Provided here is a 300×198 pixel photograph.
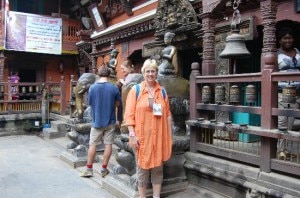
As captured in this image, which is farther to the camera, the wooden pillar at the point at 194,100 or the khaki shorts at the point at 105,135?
the khaki shorts at the point at 105,135

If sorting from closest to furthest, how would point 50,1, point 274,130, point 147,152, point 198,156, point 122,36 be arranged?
point 274,130
point 147,152
point 198,156
point 122,36
point 50,1

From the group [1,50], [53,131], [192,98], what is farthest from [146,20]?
[1,50]

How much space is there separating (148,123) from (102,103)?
1834 millimetres

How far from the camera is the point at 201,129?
16.5ft

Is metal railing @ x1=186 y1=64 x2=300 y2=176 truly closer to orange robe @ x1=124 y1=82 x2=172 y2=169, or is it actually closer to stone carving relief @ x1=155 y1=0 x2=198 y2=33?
orange robe @ x1=124 y1=82 x2=172 y2=169

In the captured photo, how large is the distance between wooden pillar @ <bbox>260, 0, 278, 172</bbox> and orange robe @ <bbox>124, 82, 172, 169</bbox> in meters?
1.13

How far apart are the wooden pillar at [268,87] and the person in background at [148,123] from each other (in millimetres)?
1122

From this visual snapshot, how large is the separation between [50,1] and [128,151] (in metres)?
13.5

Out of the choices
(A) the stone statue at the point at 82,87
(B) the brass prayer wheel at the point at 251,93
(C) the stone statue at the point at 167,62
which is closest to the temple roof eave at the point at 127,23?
(A) the stone statue at the point at 82,87

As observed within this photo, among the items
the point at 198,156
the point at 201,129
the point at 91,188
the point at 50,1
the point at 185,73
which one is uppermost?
the point at 50,1

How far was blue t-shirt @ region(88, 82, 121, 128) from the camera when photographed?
5695 millimetres

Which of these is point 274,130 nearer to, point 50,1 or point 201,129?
point 201,129

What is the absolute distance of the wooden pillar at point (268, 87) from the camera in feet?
12.5

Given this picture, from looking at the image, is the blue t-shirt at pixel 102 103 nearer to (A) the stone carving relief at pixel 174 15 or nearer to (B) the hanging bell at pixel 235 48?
(B) the hanging bell at pixel 235 48
